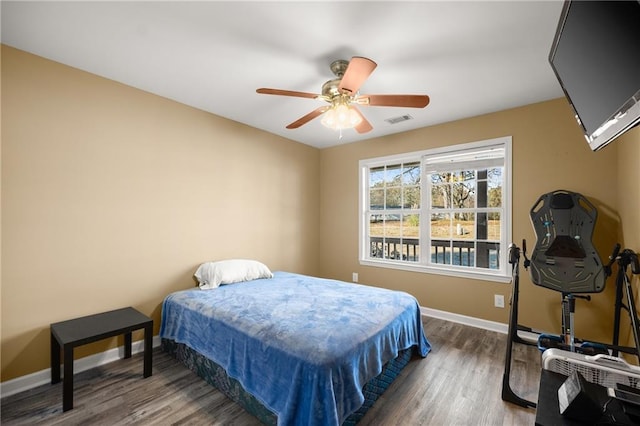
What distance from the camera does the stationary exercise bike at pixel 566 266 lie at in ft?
6.69

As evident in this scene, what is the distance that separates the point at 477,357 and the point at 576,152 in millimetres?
2266

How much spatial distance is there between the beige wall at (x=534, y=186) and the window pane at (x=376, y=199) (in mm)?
581

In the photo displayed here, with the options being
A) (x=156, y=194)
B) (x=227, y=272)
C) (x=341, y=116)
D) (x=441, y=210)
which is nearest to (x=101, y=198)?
(x=156, y=194)

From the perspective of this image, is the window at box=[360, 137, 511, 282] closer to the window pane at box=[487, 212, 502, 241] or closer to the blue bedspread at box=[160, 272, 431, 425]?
the window pane at box=[487, 212, 502, 241]

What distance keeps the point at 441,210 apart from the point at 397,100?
2.10 metres

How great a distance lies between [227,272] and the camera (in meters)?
3.13

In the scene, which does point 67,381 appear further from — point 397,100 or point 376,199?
point 376,199

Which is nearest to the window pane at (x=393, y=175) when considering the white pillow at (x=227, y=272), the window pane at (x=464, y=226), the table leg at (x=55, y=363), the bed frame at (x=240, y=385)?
the window pane at (x=464, y=226)

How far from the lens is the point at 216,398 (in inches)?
81.2

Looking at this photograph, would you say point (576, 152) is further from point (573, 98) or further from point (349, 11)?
point (349, 11)

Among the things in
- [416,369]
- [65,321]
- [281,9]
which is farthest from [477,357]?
[65,321]

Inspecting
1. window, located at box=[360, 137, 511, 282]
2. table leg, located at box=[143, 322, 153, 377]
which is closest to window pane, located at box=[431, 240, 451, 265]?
window, located at box=[360, 137, 511, 282]

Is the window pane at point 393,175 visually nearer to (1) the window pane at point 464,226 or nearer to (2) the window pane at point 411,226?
(2) the window pane at point 411,226

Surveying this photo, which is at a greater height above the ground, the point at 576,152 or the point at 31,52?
the point at 31,52
